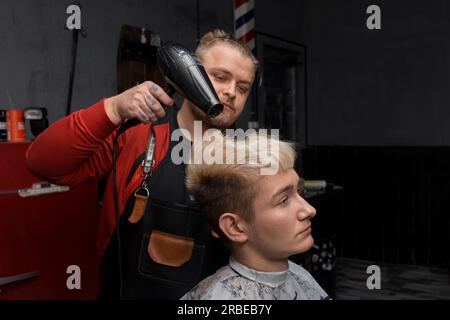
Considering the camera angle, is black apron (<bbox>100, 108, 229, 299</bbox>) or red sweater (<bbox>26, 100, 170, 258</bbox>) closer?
red sweater (<bbox>26, 100, 170, 258</bbox>)

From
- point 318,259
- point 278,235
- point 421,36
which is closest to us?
point 278,235

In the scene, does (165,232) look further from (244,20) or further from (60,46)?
(244,20)

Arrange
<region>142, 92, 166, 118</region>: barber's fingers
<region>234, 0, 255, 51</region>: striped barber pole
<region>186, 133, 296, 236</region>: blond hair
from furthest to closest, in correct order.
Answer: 1. <region>234, 0, 255, 51</region>: striped barber pole
2. <region>186, 133, 296, 236</region>: blond hair
3. <region>142, 92, 166, 118</region>: barber's fingers

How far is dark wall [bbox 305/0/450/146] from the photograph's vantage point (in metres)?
5.02

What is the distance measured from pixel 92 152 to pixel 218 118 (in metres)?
0.34

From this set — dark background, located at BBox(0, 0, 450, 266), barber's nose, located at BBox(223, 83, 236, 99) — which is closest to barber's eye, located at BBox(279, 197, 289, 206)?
barber's nose, located at BBox(223, 83, 236, 99)

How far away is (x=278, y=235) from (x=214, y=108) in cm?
35

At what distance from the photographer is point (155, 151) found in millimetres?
1339

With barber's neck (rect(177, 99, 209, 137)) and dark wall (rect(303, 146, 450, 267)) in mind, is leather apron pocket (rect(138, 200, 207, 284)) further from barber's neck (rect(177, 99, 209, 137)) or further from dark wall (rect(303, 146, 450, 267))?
dark wall (rect(303, 146, 450, 267))

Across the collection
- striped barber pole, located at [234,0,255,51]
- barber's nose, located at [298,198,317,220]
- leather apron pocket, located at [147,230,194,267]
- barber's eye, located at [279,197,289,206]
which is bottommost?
leather apron pocket, located at [147,230,194,267]

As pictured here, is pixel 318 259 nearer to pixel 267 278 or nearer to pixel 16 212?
pixel 16 212

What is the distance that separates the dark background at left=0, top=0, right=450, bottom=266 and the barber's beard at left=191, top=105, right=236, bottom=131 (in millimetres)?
2977

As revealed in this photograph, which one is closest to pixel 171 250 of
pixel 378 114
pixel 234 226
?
pixel 234 226
